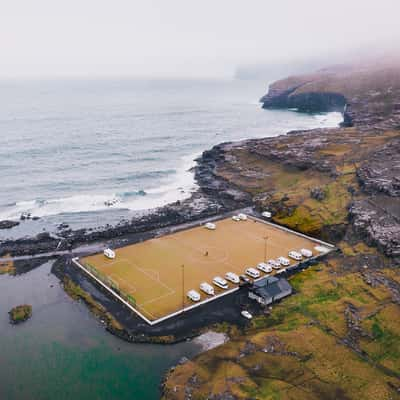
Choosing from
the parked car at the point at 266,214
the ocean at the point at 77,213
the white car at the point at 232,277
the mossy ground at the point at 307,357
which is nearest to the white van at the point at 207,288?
the white car at the point at 232,277

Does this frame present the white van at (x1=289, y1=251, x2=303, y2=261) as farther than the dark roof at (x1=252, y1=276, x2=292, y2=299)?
Yes

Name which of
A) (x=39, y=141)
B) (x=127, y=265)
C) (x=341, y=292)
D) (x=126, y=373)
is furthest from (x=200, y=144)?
(x=126, y=373)

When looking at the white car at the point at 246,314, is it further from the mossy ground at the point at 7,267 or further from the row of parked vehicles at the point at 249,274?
the mossy ground at the point at 7,267

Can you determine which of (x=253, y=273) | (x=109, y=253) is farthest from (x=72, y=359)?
(x=253, y=273)

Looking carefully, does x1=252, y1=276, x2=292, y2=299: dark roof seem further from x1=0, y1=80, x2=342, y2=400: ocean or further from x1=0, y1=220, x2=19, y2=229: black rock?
x1=0, y1=220, x2=19, y2=229: black rock

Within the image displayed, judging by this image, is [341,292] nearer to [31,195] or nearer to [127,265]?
[127,265]

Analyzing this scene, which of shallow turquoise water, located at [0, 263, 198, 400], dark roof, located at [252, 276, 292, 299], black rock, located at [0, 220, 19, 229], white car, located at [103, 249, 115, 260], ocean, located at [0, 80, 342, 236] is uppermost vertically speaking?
dark roof, located at [252, 276, 292, 299]

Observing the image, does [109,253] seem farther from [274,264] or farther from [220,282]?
[274,264]

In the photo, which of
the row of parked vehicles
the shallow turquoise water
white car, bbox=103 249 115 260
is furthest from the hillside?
white car, bbox=103 249 115 260
